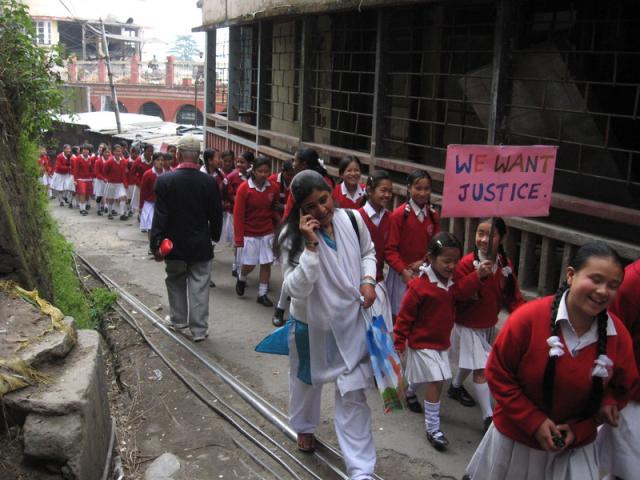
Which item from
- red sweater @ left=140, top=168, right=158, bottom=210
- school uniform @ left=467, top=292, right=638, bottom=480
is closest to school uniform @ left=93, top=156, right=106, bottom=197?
red sweater @ left=140, top=168, right=158, bottom=210

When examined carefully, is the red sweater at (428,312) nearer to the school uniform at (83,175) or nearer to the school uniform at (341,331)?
the school uniform at (341,331)

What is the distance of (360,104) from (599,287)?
826cm

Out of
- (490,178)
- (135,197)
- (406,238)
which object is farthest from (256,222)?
(135,197)

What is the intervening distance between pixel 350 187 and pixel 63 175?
1452 centimetres

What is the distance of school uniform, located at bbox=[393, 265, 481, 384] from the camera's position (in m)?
4.77

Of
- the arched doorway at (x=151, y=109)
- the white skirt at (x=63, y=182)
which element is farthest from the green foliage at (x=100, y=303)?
the arched doorway at (x=151, y=109)

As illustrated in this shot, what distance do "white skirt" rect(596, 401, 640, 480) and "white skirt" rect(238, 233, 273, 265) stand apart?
17.9 ft

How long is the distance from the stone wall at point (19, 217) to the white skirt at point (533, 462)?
3384 mm

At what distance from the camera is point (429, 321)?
482 centimetres

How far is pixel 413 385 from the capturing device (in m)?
5.38

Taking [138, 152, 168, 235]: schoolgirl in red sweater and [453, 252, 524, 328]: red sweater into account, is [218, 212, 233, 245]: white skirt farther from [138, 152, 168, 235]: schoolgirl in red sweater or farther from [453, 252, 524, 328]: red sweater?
[453, 252, 524, 328]: red sweater

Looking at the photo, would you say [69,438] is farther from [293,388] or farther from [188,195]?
[188,195]

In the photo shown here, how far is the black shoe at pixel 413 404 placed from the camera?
17.8 ft

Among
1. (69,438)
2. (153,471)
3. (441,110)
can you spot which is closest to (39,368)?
(69,438)
